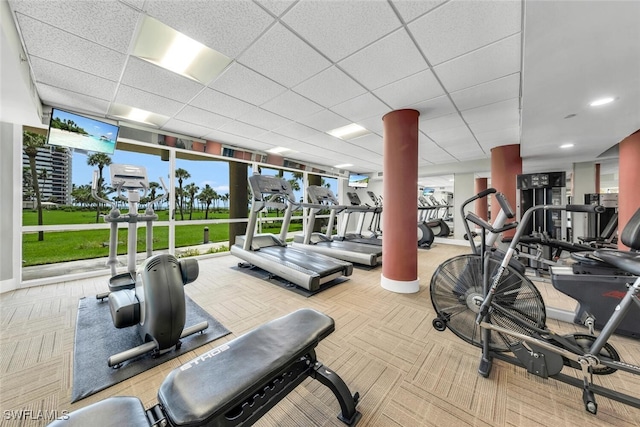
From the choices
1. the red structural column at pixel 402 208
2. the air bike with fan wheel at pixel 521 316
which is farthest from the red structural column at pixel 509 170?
the air bike with fan wheel at pixel 521 316

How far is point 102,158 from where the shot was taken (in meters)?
A: 4.60

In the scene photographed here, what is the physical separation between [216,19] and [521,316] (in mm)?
3299

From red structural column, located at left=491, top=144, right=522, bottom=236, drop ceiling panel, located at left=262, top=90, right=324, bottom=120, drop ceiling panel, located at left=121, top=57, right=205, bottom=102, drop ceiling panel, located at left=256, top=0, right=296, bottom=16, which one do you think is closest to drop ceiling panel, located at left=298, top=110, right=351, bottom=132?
drop ceiling panel, located at left=262, top=90, right=324, bottom=120

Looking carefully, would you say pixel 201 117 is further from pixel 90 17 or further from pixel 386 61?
pixel 386 61

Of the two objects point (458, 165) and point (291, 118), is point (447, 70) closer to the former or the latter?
point (291, 118)

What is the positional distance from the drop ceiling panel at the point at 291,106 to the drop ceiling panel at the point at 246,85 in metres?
0.12

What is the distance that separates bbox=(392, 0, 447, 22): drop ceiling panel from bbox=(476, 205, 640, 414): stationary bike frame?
5.36ft

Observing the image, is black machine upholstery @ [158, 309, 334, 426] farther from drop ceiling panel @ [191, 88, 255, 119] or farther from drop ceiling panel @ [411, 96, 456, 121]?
drop ceiling panel @ [411, 96, 456, 121]

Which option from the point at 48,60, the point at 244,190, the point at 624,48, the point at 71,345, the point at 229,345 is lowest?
the point at 71,345

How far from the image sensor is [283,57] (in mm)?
2350

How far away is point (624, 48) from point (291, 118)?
3599mm

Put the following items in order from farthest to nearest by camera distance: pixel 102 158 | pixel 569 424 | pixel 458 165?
1. pixel 458 165
2. pixel 102 158
3. pixel 569 424

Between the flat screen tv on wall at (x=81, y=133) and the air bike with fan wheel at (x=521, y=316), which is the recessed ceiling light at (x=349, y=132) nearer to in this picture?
the air bike with fan wheel at (x=521, y=316)

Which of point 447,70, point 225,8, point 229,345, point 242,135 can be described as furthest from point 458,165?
point 229,345
